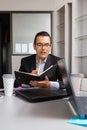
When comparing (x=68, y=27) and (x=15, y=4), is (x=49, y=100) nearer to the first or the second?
(x=68, y=27)

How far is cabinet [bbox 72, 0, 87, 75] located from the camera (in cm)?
379

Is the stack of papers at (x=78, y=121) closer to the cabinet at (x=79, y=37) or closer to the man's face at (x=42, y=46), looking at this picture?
the man's face at (x=42, y=46)

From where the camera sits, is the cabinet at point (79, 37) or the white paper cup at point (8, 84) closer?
the white paper cup at point (8, 84)

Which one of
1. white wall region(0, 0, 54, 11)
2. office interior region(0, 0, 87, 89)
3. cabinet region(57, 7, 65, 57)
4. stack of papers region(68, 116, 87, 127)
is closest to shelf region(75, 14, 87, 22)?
office interior region(0, 0, 87, 89)

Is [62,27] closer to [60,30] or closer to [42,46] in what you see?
[60,30]

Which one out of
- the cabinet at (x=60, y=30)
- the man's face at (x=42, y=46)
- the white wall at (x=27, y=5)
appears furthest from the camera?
the white wall at (x=27, y=5)

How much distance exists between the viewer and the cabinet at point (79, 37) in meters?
3.79

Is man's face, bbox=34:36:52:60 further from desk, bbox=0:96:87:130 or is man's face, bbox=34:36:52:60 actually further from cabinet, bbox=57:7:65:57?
cabinet, bbox=57:7:65:57

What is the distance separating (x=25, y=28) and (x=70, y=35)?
3.70 feet

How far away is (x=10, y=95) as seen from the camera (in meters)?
1.42

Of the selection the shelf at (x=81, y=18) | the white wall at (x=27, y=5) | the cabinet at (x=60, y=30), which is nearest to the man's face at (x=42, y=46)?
the shelf at (x=81, y=18)

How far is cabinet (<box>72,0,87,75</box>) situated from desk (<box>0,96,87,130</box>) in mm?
2692

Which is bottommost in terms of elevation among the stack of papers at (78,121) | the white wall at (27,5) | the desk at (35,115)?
the desk at (35,115)

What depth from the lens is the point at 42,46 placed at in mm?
2096
